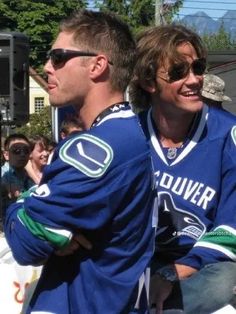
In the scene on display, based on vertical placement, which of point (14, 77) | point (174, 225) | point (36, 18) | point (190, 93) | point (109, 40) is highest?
point (109, 40)

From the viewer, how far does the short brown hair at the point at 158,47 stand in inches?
121

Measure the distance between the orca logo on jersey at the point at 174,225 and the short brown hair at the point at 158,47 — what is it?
18.9 inches

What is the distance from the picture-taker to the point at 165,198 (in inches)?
119

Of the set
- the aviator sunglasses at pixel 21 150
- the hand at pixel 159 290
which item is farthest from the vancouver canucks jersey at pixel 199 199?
the aviator sunglasses at pixel 21 150

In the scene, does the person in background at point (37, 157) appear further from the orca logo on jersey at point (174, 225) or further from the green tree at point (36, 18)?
the green tree at point (36, 18)

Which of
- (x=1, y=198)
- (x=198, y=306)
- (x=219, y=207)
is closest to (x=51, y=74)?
(x=219, y=207)

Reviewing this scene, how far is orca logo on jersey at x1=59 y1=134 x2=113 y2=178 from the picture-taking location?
2420 mm

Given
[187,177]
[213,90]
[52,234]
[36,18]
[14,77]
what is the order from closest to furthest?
[52,234] → [187,177] → [213,90] → [14,77] → [36,18]

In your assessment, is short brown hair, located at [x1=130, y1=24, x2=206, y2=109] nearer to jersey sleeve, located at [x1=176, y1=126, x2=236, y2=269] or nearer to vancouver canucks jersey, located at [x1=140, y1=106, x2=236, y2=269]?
vancouver canucks jersey, located at [x1=140, y1=106, x2=236, y2=269]

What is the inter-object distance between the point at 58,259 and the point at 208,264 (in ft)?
2.13

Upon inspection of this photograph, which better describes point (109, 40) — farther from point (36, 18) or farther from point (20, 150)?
point (36, 18)

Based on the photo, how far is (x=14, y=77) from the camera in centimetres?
1011

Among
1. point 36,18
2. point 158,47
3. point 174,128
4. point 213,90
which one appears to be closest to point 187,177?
point 174,128

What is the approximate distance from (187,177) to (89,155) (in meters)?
0.68
